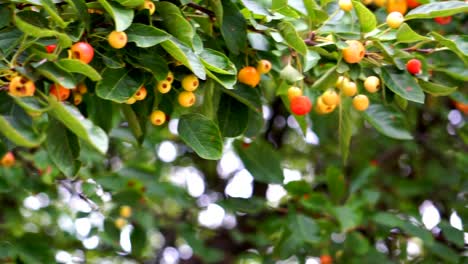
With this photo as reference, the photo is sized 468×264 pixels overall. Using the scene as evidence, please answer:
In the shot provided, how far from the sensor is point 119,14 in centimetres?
138

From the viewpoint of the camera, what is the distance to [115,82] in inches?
58.9

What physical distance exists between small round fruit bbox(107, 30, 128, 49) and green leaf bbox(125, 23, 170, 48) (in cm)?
2

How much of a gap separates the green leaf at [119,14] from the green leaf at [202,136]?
358 mm

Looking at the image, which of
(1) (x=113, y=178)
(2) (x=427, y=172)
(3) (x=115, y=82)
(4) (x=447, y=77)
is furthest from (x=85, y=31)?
(2) (x=427, y=172)

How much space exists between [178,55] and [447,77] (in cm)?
100

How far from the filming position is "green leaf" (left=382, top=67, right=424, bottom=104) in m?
1.67

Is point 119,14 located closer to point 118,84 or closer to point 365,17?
point 118,84

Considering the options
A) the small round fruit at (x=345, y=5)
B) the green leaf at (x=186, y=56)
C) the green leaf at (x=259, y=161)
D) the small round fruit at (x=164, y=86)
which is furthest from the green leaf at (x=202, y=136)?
the green leaf at (x=259, y=161)

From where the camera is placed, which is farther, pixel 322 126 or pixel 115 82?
pixel 322 126

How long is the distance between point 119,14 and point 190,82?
28 centimetres

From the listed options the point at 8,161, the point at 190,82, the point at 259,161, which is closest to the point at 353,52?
the point at 190,82

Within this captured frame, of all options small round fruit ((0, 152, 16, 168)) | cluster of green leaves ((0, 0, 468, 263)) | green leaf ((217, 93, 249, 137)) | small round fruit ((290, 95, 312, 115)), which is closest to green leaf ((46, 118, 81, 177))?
cluster of green leaves ((0, 0, 468, 263))

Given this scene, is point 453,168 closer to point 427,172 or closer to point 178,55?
point 427,172

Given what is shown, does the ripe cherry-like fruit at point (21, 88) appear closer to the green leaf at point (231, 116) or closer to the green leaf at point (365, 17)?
the green leaf at point (231, 116)
